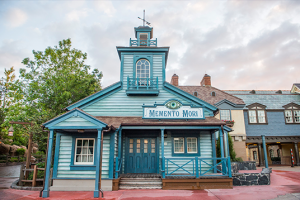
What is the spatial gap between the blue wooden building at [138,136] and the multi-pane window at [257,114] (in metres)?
10.9

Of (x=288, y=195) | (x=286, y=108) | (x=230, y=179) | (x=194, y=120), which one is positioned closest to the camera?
(x=288, y=195)

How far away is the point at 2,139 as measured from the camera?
97.9 ft

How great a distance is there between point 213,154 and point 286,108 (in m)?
15.5

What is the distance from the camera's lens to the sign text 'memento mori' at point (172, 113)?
11.7 meters

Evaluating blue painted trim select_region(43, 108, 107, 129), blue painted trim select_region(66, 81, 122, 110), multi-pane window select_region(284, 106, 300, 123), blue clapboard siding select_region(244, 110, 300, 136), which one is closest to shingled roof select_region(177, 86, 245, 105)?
blue clapboard siding select_region(244, 110, 300, 136)

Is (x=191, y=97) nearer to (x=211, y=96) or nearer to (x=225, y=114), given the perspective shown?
(x=225, y=114)

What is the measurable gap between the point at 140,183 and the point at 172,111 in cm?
435

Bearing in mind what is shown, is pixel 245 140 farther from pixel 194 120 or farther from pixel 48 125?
pixel 48 125

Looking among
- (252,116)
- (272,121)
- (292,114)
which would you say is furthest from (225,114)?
(292,114)

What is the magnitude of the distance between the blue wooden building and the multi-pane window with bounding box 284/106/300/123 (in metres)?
14.1

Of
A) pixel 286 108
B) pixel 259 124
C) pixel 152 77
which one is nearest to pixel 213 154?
pixel 152 77

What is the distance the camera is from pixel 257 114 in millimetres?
21688

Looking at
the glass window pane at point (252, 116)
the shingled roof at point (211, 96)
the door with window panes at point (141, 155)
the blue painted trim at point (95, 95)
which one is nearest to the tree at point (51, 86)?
the blue painted trim at point (95, 95)

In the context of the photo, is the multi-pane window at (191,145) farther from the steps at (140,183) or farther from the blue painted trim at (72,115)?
the blue painted trim at (72,115)
